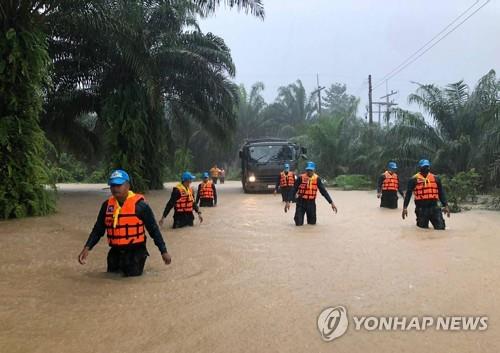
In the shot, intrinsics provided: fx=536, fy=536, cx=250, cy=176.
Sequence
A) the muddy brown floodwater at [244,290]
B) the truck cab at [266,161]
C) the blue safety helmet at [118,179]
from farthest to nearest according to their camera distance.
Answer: the truck cab at [266,161] → the blue safety helmet at [118,179] → the muddy brown floodwater at [244,290]

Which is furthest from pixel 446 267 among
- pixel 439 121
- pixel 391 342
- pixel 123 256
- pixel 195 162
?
pixel 195 162

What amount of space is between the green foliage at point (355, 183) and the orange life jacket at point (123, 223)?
2353 centimetres

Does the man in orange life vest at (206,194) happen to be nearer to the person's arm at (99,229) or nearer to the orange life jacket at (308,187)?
the orange life jacket at (308,187)

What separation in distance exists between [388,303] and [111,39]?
38.2 ft

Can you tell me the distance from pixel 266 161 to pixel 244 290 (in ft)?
59.2

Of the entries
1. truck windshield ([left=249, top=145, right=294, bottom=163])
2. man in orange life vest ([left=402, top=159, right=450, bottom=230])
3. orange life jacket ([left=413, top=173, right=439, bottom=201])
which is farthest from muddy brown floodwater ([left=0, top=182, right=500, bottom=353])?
truck windshield ([left=249, top=145, right=294, bottom=163])

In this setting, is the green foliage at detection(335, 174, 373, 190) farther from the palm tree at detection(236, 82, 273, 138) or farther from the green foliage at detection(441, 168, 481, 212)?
the palm tree at detection(236, 82, 273, 138)

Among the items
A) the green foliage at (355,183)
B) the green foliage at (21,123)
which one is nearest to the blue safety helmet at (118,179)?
the green foliage at (21,123)

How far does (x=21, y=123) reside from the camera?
1134cm

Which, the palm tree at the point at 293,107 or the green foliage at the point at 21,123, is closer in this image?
the green foliage at the point at 21,123

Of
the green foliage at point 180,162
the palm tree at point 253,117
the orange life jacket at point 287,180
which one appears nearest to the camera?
the orange life jacket at point 287,180

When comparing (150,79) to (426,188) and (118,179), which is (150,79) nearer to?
(426,188)

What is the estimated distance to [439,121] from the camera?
2372 cm

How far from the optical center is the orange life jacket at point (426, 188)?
10656 millimetres
